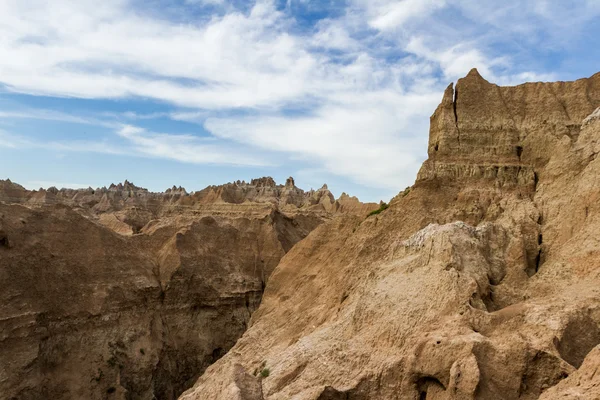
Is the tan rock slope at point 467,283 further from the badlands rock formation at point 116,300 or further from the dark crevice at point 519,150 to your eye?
the badlands rock formation at point 116,300

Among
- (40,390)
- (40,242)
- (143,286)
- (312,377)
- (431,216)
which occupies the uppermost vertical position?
(431,216)

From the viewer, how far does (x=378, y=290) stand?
17.6m

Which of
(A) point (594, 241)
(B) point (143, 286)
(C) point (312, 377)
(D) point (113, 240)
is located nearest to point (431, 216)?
(A) point (594, 241)

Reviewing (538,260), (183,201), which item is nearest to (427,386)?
(538,260)

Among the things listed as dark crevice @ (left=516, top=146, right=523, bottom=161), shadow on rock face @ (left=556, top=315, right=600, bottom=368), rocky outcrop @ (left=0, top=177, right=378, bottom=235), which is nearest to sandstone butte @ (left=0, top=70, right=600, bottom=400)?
shadow on rock face @ (left=556, top=315, right=600, bottom=368)

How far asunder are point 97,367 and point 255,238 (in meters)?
17.9

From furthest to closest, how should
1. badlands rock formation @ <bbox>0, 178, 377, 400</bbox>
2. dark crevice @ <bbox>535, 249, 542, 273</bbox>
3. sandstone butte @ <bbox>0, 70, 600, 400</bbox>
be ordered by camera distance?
badlands rock formation @ <bbox>0, 178, 377, 400</bbox> → dark crevice @ <bbox>535, 249, 542, 273</bbox> → sandstone butte @ <bbox>0, 70, 600, 400</bbox>

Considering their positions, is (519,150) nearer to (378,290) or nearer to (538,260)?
(538,260)

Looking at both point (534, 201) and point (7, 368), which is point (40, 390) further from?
point (534, 201)

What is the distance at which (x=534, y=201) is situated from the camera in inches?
785

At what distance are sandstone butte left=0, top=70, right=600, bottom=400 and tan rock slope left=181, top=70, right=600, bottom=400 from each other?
6 cm

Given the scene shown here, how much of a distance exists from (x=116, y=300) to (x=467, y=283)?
2114 centimetres

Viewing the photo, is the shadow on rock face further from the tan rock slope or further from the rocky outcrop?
the rocky outcrop

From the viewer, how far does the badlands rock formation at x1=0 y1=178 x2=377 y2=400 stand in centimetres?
2456
